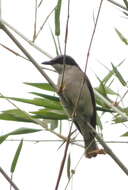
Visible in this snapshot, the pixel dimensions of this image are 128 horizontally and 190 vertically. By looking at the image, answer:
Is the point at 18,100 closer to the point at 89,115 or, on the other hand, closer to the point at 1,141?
the point at 1,141

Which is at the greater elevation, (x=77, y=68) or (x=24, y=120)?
(x=77, y=68)

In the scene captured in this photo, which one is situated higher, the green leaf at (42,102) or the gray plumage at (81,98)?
the gray plumage at (81,98)

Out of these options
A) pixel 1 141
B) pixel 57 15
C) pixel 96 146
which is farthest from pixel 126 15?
pixel 96 146

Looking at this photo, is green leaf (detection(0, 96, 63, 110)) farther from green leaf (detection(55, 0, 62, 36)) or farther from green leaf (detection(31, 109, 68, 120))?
green leaf (detection(55, 0, 62, 36))

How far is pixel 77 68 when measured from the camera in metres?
4.39

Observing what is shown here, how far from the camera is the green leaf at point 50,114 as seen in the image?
3262 mm

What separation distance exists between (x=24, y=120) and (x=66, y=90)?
871 millimetres

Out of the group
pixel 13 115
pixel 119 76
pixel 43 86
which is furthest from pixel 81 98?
pixel 13 115

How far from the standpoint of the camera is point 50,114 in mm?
3283

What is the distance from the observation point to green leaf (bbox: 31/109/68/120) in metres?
3.26

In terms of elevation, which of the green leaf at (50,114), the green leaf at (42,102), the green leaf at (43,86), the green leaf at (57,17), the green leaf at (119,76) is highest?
the green leaf at (57,17)

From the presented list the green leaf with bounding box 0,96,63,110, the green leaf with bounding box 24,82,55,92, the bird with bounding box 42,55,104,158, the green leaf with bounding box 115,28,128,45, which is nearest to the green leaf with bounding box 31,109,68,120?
the green leaf with bounding box 0,96,63,110

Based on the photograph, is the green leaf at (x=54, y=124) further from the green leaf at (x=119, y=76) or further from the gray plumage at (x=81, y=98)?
the green leaf at (x=119, y=76)

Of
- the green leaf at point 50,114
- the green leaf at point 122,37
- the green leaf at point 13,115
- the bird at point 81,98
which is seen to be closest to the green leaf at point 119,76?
the green leaf at point 122,37
